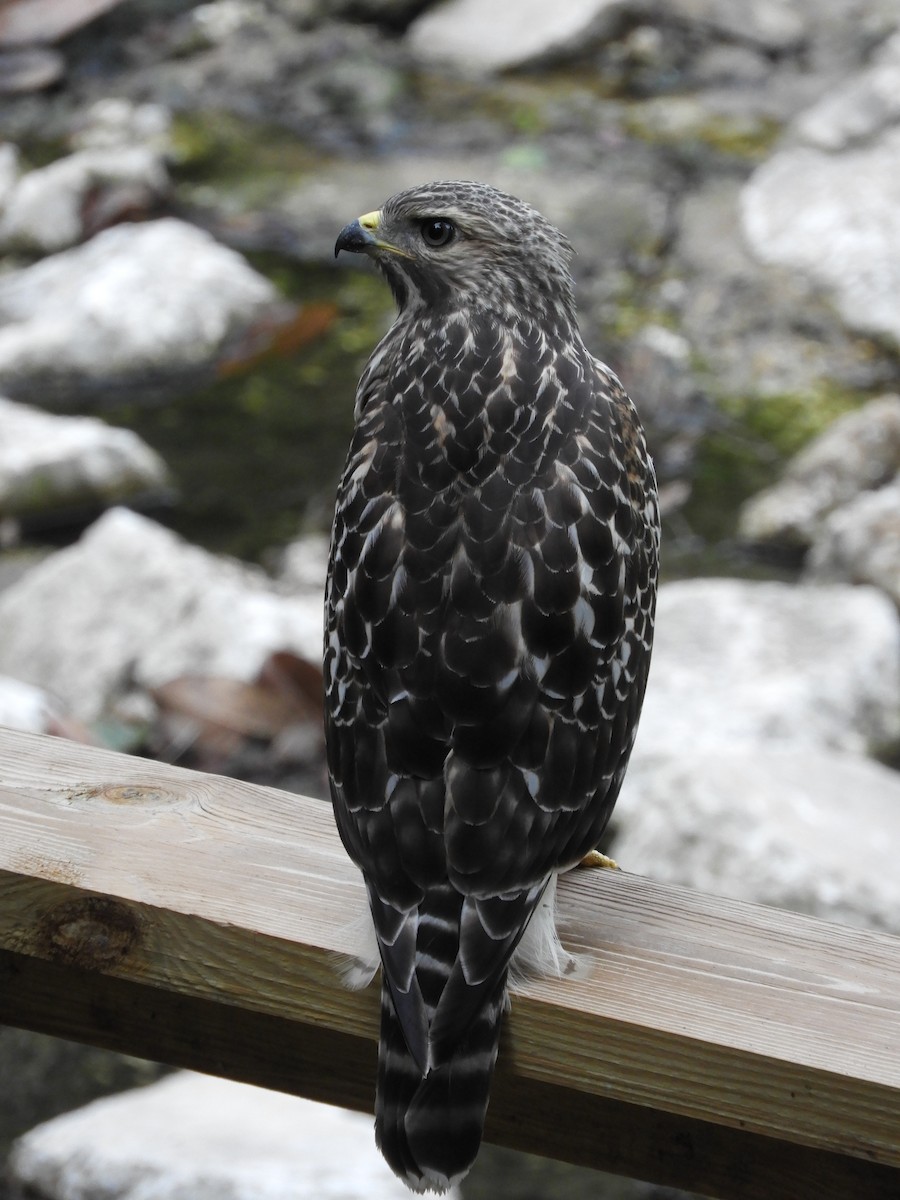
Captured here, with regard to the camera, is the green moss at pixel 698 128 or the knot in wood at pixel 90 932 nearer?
the knot in wood at pixel 90 932

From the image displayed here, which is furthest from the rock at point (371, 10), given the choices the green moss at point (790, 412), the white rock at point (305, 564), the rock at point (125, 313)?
the white rock at point (305, 564)

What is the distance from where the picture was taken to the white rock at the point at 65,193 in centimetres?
815

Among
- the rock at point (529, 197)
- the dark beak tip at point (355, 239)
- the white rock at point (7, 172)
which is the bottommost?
the rock at point (529, 197)

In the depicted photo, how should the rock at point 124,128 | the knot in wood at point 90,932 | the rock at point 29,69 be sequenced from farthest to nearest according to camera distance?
the rock at point 29,69
the rock at point 124,128
the knot in wood at point 90,932

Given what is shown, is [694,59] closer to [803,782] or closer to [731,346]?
[731,346]

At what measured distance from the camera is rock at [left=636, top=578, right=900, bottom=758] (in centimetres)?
468

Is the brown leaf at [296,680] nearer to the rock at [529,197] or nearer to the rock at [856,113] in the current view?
the rock at [529,197]

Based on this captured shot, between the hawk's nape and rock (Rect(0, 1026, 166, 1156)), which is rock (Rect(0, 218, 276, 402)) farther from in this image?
the hawk's nape

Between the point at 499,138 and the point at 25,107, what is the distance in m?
2.85

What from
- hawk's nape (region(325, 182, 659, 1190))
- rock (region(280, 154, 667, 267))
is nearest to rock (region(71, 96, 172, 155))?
rock (region(280, 154, 667, 267))

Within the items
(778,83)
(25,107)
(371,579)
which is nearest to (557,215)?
(778,83)

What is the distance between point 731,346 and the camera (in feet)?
23.0

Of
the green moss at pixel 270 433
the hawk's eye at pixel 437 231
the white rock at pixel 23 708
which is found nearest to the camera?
the hawk's eye at pixel 437 231

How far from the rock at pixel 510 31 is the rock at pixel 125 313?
110 inches
